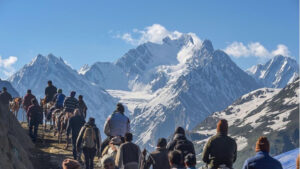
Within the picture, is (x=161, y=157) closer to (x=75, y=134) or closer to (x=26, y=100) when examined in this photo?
(x=75, y=134)

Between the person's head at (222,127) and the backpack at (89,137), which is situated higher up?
the backpack at (89,137)

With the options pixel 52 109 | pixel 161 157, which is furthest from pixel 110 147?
pixel 52 109

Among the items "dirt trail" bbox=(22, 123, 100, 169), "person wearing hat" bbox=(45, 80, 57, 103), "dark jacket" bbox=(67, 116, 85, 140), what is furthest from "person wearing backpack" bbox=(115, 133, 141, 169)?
"person wearing hat" bbox=(45, 80, 57, 103)

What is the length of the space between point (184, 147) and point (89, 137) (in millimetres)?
5864

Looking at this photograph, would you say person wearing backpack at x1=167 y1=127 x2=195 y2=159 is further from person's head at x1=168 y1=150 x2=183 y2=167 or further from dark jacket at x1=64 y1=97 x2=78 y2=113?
dark jacket at x1=64 y1=97 x2=78 y2=113

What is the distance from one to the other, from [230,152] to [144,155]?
15.9 ft

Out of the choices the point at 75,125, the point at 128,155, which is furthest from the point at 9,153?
the point at 75,125

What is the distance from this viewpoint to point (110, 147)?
1827 cm

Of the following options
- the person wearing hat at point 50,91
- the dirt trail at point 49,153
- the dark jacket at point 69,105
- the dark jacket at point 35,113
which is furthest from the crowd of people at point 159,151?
the person wearing hat at point 50,91

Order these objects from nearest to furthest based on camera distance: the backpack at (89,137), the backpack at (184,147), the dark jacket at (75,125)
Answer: the backpack at (184,147) < the backpack at (89,137) < the dark jacket at (75,125)

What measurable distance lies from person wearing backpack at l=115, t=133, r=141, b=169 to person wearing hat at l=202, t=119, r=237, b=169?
3.02 metres

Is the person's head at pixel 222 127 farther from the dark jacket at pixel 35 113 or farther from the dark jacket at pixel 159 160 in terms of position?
the dark jacket at pixel 35 113

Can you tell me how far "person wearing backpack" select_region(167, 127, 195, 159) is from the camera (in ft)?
53.6

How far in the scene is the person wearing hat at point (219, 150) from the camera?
1395cm
